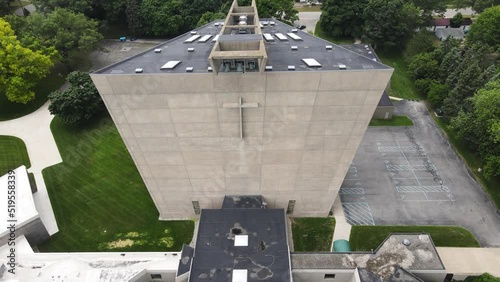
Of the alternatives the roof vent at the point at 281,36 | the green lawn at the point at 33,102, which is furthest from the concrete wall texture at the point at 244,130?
the green lawn at the point at 33,102

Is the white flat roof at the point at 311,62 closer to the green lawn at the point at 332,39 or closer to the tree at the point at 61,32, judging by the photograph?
the tree at the point at 61,32

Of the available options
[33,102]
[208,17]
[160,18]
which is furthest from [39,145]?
[208,17]

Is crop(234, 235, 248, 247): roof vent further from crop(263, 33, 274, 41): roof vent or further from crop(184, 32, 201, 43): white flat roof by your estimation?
crop(184, 32, 201, 43): white flat roof

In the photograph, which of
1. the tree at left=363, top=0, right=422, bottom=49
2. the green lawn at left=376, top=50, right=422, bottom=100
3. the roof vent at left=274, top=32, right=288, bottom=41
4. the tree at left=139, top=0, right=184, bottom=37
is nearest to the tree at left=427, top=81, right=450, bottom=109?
the green lawn at left=376, top=50, right=422, bottom=100

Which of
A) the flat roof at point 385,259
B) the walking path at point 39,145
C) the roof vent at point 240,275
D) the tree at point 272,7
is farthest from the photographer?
the tree at point 272,7

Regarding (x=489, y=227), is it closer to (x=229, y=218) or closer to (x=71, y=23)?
(x=229, y=218)

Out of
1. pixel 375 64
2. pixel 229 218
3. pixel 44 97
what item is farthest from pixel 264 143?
pixel 44 97

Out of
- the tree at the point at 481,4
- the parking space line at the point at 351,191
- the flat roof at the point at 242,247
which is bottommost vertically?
the parking space line at the point at 351,191
